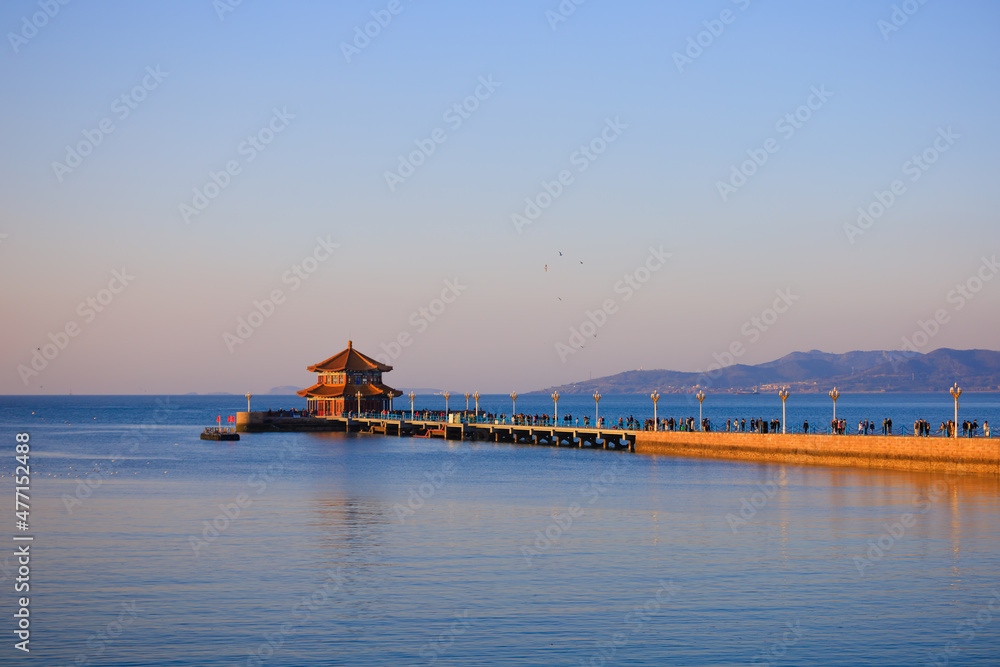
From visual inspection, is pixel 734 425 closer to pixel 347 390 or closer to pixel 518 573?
pixel 347 390

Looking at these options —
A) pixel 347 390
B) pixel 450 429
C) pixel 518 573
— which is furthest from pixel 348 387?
pixel 518 573

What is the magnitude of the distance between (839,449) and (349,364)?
72.3m

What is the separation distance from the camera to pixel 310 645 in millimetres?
21750

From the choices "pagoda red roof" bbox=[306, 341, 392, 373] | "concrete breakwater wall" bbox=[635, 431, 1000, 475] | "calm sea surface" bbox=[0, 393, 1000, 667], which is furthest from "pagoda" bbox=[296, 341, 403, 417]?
"calm sea surface" bbox=[0, 393, 1000, 667]

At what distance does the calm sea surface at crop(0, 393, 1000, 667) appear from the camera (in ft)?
70.4

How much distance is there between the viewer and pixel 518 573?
93.7 ft

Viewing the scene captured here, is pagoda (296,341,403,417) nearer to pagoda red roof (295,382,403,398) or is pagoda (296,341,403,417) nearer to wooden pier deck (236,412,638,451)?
pagoda red roof (295,382,403,398)

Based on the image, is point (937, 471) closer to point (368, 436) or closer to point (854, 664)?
point (854, 664)

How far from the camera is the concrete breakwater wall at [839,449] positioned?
52844mm

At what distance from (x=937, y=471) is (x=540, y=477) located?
20671mm

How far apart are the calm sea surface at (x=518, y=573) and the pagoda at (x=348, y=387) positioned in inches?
2684

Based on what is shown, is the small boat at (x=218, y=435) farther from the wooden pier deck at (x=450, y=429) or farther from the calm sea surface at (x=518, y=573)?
the calm sea surface at (x=518, y=573)

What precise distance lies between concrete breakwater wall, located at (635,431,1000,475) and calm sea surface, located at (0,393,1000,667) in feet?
6.77

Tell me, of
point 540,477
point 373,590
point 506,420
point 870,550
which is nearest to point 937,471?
point 540,477
